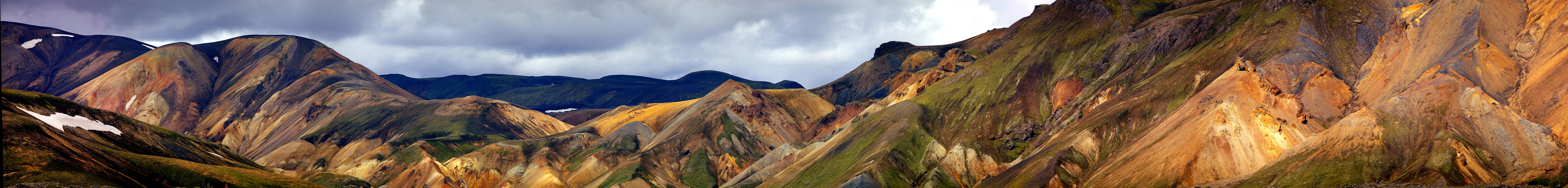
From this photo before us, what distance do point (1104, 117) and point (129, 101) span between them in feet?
669

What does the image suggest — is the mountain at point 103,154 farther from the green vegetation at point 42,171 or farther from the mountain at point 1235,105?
the mountain at point 1235,105

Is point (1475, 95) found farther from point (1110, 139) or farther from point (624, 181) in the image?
point (624, 181)

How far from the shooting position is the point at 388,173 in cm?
12950

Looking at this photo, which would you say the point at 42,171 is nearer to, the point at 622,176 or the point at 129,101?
the point at 622,176

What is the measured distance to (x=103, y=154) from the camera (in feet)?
202

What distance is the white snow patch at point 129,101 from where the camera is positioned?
188125mm

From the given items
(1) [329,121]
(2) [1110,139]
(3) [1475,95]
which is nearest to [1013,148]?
(2) [1110,139]

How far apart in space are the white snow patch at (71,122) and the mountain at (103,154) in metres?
0.10

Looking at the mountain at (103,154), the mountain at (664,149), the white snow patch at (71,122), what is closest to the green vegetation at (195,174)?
the mountain at (103,154)

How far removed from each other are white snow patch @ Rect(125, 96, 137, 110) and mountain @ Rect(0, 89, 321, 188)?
425 ft

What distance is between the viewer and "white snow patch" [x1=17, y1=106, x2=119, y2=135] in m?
68.0

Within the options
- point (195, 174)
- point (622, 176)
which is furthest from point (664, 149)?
point (195, 174)

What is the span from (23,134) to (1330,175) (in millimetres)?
92586

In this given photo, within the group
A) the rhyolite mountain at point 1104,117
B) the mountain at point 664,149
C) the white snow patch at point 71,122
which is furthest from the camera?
the mountain at point 664,149
